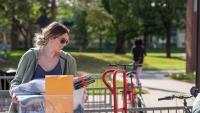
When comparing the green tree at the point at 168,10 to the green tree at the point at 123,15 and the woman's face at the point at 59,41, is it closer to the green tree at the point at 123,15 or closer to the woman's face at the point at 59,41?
the green tree at the point at 123,15

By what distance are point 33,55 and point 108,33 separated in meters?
51.1

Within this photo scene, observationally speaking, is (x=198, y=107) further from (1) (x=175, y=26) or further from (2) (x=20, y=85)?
(1) (x=175, y=26)

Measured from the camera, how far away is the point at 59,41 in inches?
214

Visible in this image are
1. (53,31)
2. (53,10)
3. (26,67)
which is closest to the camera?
(53,31)

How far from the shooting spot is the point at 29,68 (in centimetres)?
559

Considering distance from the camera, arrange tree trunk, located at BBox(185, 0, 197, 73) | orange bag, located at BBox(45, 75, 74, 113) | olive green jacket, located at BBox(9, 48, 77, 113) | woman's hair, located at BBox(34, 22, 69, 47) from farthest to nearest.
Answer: tree trunk, located at BBox(185, 0, 197, 73) < olive green jacket, located at BBox(9, 48, 77, 113) < woman's hair, located at BBox(34, 22, 69, 47) < orange bag, located at BBox(45, 75, 74, 113)

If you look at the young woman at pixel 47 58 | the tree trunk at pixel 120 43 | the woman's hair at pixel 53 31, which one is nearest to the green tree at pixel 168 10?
the tree trunk at pixel 120 43

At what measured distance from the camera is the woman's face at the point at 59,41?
17.7 feet

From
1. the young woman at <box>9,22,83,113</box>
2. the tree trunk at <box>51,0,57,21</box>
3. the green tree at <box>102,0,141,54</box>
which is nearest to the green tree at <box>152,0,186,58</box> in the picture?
the green tree at <box>102,0,141,54</box>

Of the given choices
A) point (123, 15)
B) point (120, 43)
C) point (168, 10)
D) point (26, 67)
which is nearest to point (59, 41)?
point (26, 67)

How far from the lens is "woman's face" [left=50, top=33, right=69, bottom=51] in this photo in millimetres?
5410

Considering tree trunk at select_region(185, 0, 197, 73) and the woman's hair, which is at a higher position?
the woman's hair

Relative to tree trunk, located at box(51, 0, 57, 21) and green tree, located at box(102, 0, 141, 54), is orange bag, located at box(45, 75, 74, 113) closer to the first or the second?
tree trunk, located at box(51, 0, 57, 21)

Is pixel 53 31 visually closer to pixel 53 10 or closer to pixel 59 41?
pixel 59 41
